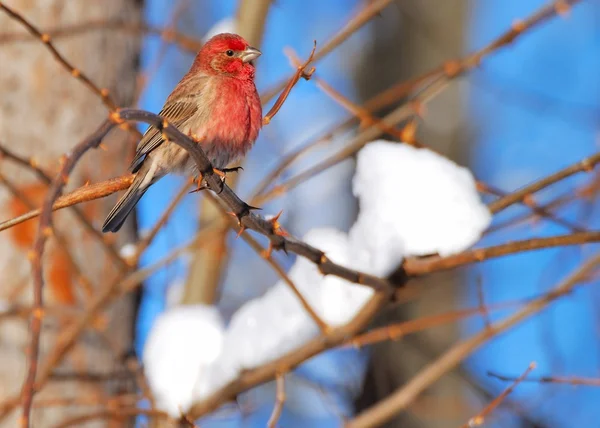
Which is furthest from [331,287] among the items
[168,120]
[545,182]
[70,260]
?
[70,260]

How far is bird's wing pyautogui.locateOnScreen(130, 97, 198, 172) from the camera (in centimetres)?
393

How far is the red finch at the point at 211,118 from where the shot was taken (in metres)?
3.95

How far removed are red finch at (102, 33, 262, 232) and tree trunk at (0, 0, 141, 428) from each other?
1.03 meters

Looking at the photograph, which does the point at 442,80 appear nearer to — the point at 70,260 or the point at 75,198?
the point at 70,260

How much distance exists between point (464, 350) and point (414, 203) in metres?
0.85

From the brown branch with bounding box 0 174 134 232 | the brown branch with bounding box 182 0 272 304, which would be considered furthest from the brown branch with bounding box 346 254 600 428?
the brown branch with bounding box 0 174 134 232

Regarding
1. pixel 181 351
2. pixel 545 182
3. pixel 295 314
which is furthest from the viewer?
pixel 181 351

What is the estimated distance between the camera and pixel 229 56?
4.35 metres

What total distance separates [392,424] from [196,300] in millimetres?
3354

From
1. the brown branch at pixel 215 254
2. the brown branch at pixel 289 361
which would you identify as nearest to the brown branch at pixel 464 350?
the brown branch at pixel 289 361

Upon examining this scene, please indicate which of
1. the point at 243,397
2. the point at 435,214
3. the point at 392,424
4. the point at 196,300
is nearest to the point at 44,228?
the point at 435,214

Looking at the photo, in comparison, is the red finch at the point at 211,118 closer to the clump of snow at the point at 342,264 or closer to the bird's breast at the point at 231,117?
the bird's breast at the point at 231,117

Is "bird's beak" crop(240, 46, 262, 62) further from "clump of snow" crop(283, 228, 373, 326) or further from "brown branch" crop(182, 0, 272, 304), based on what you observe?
"clump of snow" crop(283, 228, 373, 326)

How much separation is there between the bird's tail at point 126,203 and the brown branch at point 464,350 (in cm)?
158
